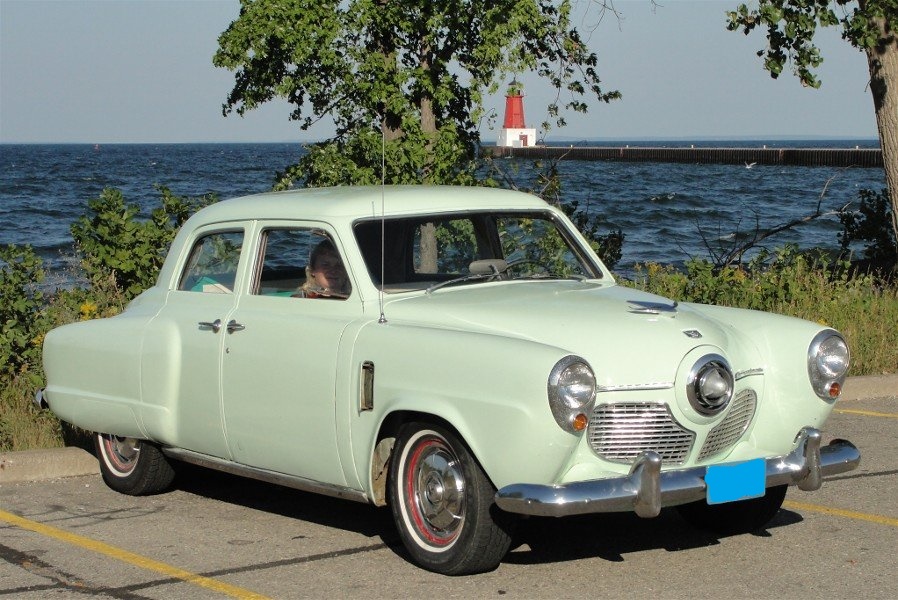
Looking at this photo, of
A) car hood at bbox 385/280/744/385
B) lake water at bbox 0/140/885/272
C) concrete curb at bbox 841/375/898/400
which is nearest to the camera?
car hood at bbox 385/280/744/385

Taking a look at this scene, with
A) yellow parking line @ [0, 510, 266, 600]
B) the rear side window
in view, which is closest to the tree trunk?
the rear side window

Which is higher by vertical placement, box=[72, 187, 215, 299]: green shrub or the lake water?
box=[72, 187, 215, 299]: green shrub

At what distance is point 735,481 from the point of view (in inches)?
213

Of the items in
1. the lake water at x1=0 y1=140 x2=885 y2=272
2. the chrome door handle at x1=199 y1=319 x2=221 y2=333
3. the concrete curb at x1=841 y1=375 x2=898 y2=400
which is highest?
the chrome door handle at x1=199 y1=319 x2=221 y2=333

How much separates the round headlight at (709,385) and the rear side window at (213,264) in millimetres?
2538

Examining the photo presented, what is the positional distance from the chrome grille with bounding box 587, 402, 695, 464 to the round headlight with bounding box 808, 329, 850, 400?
2.77 feet

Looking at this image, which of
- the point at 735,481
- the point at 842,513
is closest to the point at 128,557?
the point at 735,481

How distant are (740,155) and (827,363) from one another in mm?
90472

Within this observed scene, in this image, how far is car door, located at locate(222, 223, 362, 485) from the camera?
6.04 metres

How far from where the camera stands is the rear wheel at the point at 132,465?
724cm

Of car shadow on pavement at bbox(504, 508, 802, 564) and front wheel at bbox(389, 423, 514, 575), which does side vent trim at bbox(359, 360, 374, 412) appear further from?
car shadow on pavement at bbox(504, 508, 802, 564)

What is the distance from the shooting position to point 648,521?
21.5 feet

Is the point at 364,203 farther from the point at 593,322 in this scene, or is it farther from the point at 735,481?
the point at 735,481

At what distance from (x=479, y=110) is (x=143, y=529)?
695cm
